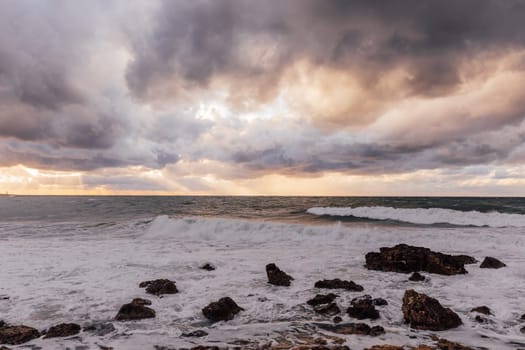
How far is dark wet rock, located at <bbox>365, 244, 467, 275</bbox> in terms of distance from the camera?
11266 mm

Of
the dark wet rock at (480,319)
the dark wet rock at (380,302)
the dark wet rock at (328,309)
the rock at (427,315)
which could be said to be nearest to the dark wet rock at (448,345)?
the rock at (427,315)

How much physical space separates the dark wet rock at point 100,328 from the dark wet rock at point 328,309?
5.05 metres

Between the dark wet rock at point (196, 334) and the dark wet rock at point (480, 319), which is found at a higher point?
the dark wet rock at point (480, 319)

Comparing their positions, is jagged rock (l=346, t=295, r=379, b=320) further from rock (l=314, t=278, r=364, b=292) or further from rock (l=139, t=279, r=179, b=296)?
rock (l=139, t=279, r=179, b=296)

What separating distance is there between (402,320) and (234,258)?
9158 millimetres

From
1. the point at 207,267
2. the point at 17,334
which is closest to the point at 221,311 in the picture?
the point at 17,334

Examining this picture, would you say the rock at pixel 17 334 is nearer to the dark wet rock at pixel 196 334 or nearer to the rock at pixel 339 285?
the dark wet rock at pixel 196 334

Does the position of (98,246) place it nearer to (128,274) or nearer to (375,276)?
(128,274)

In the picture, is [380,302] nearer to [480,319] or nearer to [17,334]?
[480,319]

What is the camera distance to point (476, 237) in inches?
776

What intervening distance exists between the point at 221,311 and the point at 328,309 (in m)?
2.80

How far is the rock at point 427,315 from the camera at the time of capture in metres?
6.54

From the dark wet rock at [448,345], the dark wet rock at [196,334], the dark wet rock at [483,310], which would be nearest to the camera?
the dark wet rock at [448,345]

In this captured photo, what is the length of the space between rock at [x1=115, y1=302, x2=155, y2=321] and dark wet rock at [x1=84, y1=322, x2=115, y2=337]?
1.04 feet
